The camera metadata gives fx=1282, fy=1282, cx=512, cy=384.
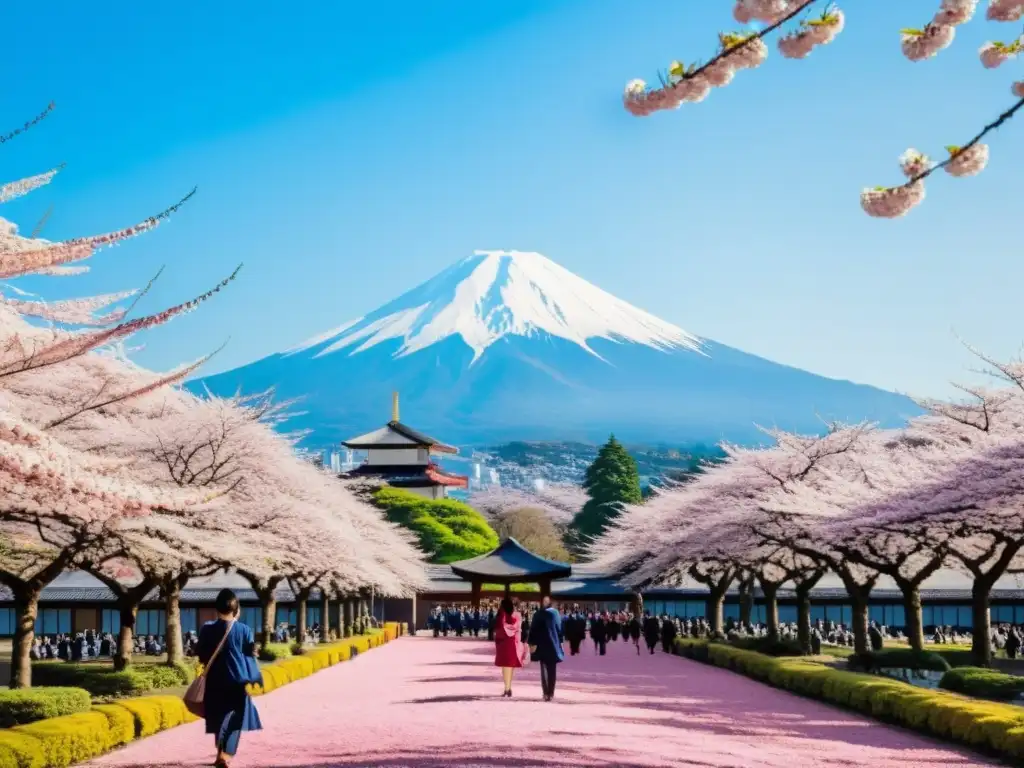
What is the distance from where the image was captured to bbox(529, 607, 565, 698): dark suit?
55.7ft

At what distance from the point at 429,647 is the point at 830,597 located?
18.6m

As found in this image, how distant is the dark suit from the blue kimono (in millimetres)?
7173

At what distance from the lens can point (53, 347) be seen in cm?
750

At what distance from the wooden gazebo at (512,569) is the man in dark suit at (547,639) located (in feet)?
108

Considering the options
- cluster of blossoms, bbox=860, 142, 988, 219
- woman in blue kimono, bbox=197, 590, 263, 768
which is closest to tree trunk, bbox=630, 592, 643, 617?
woman in blue kimono, bbox=197, 590, 263, 768

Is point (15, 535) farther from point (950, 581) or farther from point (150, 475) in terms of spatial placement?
point (950, 581)

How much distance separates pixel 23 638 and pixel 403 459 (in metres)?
82.1

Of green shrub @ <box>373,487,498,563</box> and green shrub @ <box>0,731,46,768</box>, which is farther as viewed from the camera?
green shrub @ <box>373,487,498,563</box>

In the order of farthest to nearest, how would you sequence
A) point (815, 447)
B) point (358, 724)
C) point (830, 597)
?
1. point (830, 597)
2. point (815, 447)
3. point (358, 724)

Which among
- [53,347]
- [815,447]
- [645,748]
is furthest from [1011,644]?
[53,347]

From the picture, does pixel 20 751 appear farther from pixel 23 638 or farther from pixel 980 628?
pixel 980 628

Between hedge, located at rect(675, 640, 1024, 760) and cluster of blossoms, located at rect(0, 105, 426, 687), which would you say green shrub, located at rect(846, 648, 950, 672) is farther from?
cluster of blossoms, located at rect(0, 105, 426, 687)

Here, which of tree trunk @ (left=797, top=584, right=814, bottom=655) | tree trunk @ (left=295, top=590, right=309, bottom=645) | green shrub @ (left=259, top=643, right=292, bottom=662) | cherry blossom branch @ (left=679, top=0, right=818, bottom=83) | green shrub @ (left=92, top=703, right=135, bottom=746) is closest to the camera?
cherry blossom branch @ (left=679, top=0, right=818, bottom=83)

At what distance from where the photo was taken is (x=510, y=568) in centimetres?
5097
